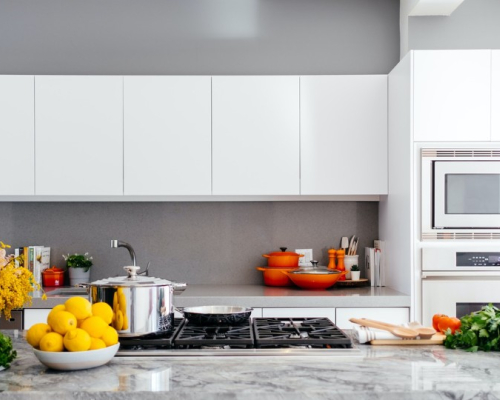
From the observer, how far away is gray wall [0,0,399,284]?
4.06m

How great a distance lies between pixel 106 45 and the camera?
13.4 ft

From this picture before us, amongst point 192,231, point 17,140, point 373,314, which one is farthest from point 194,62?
point 373,314

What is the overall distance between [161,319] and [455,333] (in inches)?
37.3

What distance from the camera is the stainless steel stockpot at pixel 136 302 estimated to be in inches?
71.6

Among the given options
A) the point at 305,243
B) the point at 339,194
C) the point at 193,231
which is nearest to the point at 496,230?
the point at 339,194

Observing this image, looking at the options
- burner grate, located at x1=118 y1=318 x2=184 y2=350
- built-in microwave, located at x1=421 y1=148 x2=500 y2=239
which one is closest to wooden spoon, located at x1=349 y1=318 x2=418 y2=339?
burner grate, located at x1=118 y1=318 x2=184 y2=350

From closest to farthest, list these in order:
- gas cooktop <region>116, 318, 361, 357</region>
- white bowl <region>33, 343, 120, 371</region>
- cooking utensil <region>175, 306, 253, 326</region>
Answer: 1. white bowl <region>33, 343, 120, 371</region>
2. gas cooktop <region>116, 318, 361, 357</region>
3. cooking utensil <region>175, 306, 253, 326</region>

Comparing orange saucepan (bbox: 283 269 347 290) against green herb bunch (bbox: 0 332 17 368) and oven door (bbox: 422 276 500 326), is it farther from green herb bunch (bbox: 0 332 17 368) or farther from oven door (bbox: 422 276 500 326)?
green herb bunch (bbox: 0 332 17 368)

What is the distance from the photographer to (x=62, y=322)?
5.20 ft

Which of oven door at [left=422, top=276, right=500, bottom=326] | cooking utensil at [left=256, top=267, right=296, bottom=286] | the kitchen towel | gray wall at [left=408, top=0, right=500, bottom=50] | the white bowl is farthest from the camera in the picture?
gray wall at [left=408, top=0, right=500, bottom=50]

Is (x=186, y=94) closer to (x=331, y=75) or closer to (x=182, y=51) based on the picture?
(x=182, y=51)

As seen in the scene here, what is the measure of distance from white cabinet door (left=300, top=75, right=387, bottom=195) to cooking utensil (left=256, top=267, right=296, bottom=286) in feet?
1.72

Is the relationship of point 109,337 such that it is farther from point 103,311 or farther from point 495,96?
point 495,96

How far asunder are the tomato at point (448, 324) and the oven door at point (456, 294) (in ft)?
4.10
